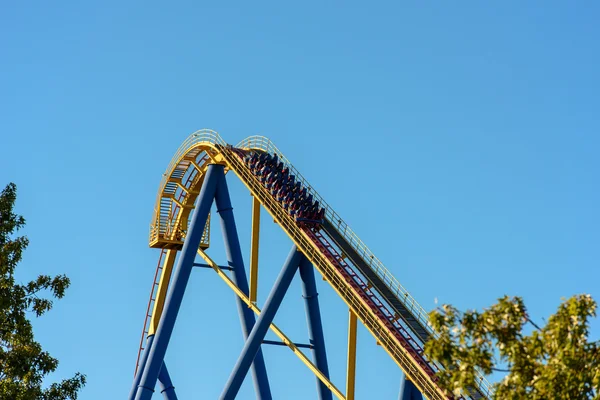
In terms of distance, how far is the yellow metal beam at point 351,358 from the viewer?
28.4 metres

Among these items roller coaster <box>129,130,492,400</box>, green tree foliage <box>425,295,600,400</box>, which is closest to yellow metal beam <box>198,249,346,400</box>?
roller coaster <box>129,130,492,400</box>

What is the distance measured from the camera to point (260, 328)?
105ft

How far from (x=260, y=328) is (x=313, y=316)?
2058 mm

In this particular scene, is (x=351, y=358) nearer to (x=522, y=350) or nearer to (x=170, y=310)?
(x=170, y=310)

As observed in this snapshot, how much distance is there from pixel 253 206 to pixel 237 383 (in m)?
5.37

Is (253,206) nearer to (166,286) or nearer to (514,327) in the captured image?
(166,286)

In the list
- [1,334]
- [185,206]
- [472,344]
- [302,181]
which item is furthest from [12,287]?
[185,206]

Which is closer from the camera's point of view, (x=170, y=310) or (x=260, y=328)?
(x=260, y=328)

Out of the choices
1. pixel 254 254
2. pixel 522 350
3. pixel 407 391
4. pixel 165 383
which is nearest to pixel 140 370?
pixel 165 383

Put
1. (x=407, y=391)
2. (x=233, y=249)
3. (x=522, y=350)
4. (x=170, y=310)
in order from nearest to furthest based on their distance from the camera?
(x=522, y=350) < (x=407, y=391) < (x=170, y=310) < (x=233, y=249)

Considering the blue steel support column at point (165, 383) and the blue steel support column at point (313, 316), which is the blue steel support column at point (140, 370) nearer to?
the blue steel support column at point (165, 383)

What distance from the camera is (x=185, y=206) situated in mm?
38438

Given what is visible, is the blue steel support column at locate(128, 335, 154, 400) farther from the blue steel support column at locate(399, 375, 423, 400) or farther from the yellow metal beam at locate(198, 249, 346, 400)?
the blue steel support column at locate(399, 375, 423, 400)

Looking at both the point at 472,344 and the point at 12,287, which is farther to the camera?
the point at 12,287
